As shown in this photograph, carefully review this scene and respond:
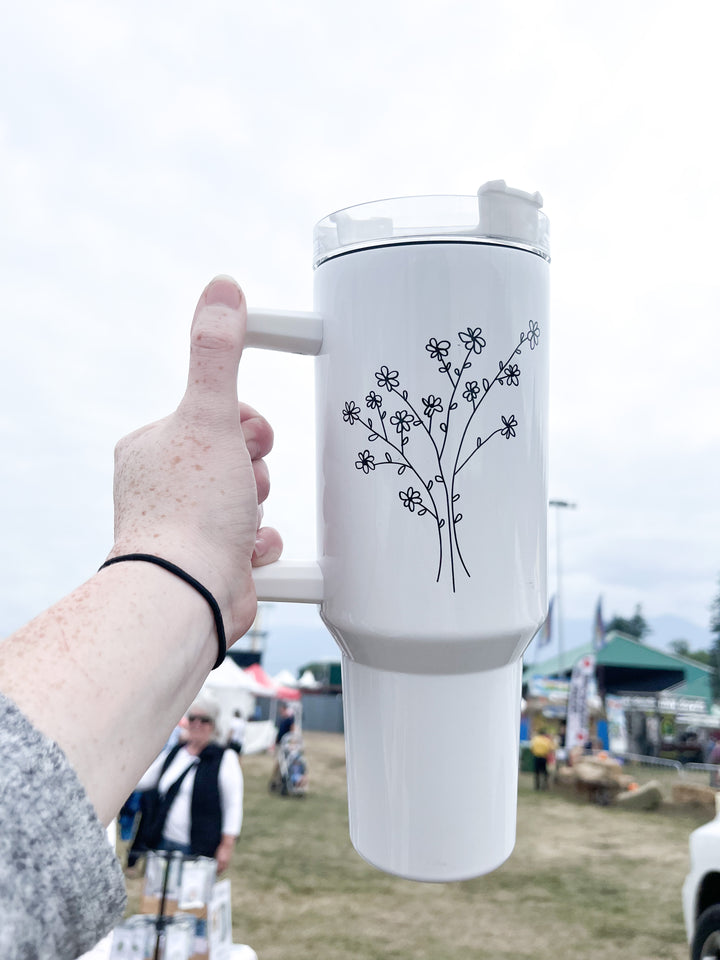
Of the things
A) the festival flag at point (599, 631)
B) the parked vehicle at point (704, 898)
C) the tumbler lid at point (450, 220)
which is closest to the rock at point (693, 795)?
the parked vehicle at point (704, 898)

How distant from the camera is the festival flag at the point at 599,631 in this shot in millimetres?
15195

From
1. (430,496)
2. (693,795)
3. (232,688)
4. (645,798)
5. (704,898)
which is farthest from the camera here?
(232,688)

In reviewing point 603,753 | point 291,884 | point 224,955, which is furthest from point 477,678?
point 603,753

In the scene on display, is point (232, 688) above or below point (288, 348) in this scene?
below

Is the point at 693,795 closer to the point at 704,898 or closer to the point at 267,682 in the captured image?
the point at 704,898

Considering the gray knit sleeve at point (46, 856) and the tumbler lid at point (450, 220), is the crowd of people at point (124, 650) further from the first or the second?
the tumbler lid at point (450, 220)

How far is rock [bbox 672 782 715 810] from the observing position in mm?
8500

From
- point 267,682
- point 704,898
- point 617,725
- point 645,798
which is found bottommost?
point 617,725

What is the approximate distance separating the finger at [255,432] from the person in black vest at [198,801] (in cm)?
300

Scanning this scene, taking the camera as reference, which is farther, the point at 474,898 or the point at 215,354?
the point at 474,898

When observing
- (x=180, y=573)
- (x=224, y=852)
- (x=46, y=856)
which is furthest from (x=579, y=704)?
(x=46, y=856)

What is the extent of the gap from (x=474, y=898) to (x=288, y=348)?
231 inches

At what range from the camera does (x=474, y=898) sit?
18.8 ft

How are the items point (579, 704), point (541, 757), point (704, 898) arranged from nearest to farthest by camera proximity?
1. point (704, 898)
2. point (541, 757)
3. point (579, 704)
